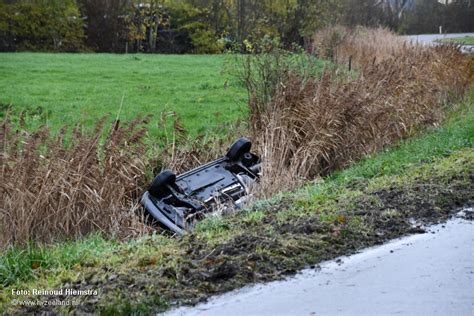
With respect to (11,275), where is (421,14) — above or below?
above

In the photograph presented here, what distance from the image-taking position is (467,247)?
5.69 metres

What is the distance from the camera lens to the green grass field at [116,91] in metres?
14.6

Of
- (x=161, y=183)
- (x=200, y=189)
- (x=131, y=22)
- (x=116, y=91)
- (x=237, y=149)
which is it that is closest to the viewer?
(x=161, y=183)

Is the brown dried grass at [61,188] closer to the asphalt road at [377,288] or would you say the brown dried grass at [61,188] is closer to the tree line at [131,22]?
the asphalt road at [377,288]

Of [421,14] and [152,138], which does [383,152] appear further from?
[421,14]

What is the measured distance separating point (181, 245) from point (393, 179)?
3328 millimetres

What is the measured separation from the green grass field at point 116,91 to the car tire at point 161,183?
312cm

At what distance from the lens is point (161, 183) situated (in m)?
7.95

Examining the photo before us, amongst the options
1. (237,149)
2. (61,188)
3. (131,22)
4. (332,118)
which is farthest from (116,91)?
(131,22)

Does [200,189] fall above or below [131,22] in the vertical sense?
below

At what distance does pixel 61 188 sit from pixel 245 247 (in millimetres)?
3284

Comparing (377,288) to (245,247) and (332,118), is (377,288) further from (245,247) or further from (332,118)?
(332,118)

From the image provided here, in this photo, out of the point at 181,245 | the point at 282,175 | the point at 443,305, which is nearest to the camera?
the point at 443,305

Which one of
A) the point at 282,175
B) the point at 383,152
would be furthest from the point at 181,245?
the point at 383,152
